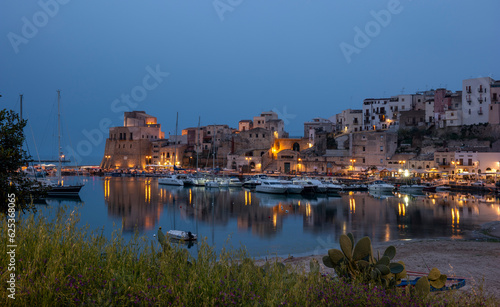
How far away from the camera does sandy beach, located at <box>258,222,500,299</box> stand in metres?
8.92

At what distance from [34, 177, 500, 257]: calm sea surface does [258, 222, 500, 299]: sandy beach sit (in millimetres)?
2623

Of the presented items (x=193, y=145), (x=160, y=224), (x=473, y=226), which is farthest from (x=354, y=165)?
(x=160, y=224)

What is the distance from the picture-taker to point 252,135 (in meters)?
62.6

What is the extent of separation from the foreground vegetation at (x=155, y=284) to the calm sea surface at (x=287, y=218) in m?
7.67

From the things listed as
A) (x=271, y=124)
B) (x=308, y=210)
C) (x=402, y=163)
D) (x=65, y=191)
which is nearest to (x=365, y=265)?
(x=308, y=210)

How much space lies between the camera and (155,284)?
433 cm

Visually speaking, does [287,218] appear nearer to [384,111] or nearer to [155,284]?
[155,284]

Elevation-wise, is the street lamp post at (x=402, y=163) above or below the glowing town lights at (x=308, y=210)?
above

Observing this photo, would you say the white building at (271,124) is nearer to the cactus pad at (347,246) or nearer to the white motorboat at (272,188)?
the white motorboat at (272,188)

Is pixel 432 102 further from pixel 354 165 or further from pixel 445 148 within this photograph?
pixel 354 165

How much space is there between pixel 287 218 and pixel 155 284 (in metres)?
19.3

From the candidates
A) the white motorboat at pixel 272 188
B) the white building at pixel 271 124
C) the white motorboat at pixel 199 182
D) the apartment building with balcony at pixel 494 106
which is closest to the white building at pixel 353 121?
the white building at pixel 271 124

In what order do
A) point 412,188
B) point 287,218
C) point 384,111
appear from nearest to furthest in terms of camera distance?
point 287,218 → point 412,188 → point 384,111

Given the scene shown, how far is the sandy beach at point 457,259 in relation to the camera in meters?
8.92
